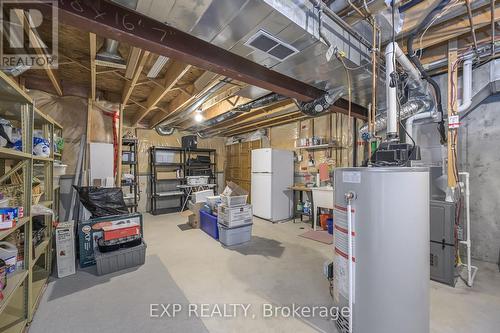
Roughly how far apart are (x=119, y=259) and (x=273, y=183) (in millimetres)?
3271

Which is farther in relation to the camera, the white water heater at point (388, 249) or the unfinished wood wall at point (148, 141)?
the unfinished wood wall at point (148, 141)

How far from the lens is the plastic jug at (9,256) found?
1.59m

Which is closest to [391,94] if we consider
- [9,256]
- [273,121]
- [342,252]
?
[342,252]

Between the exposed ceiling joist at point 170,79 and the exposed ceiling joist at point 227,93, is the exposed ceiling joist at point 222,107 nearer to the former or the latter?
the exposed ceiling joist at point 227,93

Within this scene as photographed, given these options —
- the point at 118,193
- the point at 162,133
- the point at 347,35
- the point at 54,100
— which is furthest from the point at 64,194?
the point at 347,35

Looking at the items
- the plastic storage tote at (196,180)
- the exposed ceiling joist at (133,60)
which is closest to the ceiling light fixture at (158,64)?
the exposed ceiling joist at (133,60)

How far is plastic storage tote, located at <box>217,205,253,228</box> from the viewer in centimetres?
357

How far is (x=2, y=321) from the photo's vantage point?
1.73 m

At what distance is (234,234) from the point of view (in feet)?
11.8

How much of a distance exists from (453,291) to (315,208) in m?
Answer: 2.36

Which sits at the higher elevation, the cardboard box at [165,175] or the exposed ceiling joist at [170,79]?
the exposed ceiling joist at [170,79]

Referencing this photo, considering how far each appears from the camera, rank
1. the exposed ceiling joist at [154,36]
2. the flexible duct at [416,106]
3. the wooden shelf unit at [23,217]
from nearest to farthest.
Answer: the exposed ceiling joist at [154,36] → the wooden shelf unit at [23,217] → the flexible duct at [416,106]

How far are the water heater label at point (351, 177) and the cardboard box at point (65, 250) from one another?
313cm

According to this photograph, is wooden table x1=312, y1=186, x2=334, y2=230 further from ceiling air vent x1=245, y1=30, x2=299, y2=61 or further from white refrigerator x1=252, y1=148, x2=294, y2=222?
ceiling air vent x1=245, y1=30, x2=299, y2=61
